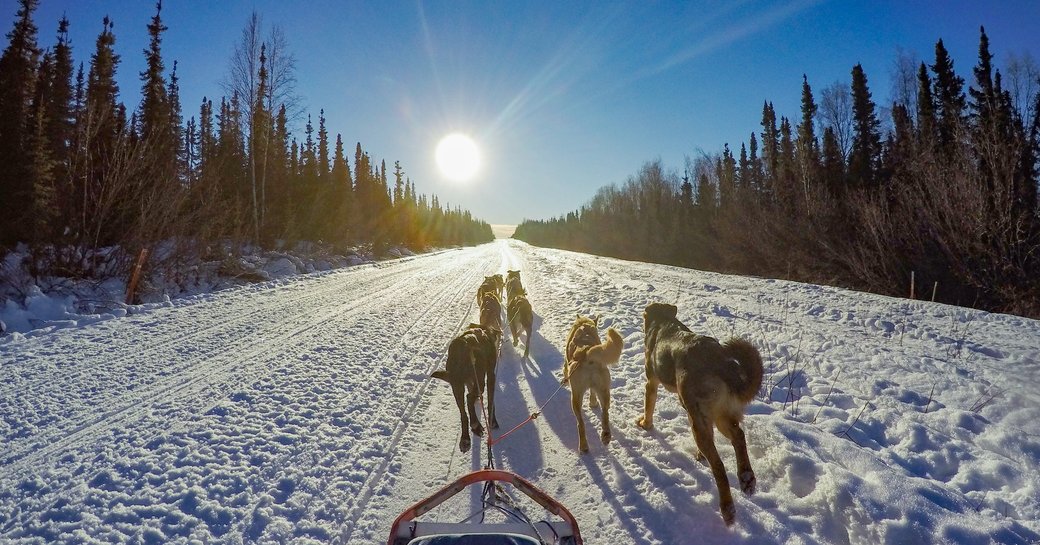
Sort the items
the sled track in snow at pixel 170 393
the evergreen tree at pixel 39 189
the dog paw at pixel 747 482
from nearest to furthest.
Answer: the dog paw at pixel 747 482
the sled track in snow at pixel 170 393
the evergreen tree at pixel 39 189

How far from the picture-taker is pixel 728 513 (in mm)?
2754

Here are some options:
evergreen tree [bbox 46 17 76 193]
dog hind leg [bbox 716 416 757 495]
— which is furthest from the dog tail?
→ evergreen tree [bbox 46 17 76 193]

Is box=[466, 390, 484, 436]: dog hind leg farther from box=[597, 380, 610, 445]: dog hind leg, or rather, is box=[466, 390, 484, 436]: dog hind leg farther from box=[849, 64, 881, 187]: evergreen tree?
box=[849, 64, 881, 187]: evergreen tree

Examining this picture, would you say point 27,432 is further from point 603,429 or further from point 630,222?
point 630,222

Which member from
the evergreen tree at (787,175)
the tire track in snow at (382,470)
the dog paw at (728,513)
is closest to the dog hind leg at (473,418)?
the tire track in snow at (382,470)

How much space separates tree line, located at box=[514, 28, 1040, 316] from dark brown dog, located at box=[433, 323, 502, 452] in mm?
12485

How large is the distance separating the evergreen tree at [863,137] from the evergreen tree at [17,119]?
134 feet

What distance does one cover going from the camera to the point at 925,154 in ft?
51.6

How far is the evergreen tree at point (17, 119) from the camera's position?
11.4 meters

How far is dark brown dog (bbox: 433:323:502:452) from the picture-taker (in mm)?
4027

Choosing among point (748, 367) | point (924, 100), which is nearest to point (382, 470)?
point (748, 367)

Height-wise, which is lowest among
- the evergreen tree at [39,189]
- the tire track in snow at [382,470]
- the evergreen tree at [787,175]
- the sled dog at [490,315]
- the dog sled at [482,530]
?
the tire track in snow at [382,470]

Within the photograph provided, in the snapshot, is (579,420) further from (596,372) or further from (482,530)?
(482,530)

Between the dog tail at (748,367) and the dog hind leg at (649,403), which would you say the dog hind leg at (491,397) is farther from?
the dog tail at (748,367)
